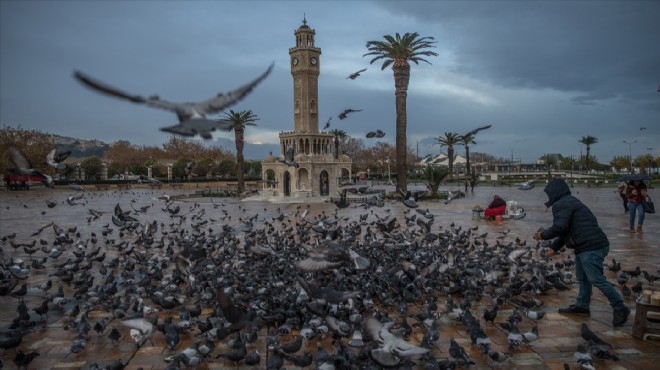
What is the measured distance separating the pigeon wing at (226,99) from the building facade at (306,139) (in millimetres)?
35273

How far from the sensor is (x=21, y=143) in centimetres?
5297

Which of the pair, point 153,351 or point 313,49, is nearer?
point 153,351

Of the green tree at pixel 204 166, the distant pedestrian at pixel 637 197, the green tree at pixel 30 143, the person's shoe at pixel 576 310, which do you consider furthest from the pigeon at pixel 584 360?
the green tree at pixel 204 166

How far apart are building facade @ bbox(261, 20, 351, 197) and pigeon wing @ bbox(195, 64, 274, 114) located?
35.3m

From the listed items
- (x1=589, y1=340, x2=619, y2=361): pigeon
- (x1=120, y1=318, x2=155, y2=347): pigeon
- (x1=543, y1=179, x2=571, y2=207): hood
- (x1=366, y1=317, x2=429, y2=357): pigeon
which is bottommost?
(x1=589, y1=340, x2=619, y2=361): pigeon

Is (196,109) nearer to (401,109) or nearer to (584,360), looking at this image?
(584,360)

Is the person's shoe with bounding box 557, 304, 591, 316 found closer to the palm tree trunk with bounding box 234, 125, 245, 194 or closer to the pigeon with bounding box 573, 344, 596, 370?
the pigeon with bounding box 573, 344, 596, 370

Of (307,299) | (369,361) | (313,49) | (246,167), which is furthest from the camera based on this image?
(246,167)

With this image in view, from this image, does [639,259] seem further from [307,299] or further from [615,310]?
[307,299]

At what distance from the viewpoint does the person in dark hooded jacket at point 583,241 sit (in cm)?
609

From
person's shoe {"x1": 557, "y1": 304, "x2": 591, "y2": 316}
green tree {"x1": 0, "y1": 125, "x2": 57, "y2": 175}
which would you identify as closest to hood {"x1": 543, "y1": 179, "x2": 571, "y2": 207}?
person's shoe {"x1": 557, "y1": 304, "x2": 591, "y2": 316}

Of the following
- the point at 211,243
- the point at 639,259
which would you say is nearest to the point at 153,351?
the point at 211,243

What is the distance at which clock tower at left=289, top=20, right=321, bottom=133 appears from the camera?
43.2 metres

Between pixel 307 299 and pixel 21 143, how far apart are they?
5885cm
